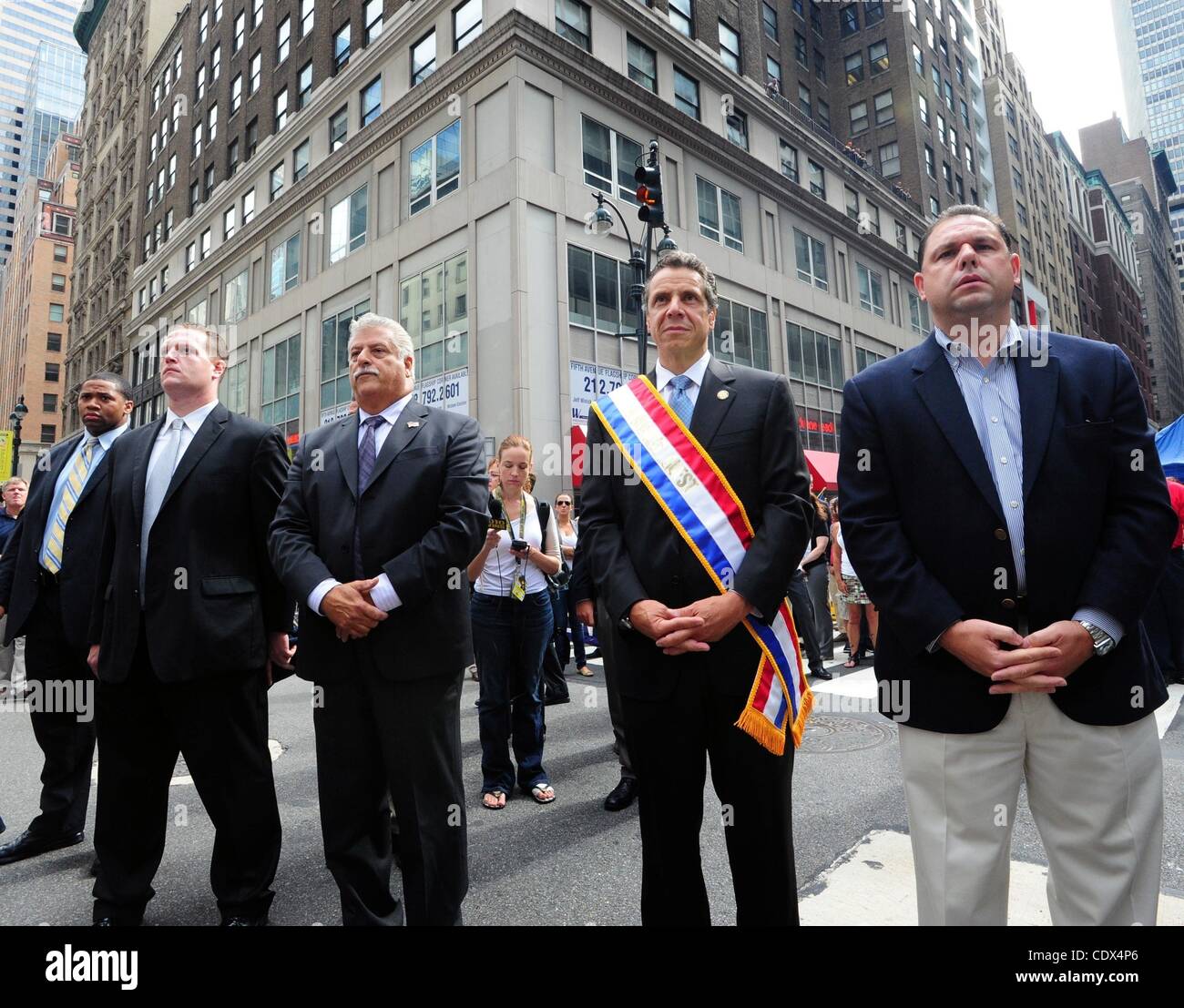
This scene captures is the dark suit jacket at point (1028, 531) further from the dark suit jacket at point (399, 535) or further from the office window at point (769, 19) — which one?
the office window at point (769, 19)

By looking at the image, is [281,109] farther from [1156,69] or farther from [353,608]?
[1156,69]

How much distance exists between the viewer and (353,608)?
8.46ft

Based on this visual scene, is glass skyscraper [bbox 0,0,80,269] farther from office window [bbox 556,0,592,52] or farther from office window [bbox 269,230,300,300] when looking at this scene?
office window [bbox 556,0,592,52]

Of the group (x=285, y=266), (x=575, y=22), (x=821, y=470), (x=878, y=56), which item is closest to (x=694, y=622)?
(x=821, y=470)

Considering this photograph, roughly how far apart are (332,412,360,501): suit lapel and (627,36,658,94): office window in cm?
2260

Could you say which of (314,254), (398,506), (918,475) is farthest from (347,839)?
(314,254)

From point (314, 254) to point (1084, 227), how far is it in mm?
77134

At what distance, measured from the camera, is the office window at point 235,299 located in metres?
29.2

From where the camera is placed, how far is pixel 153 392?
122 ft

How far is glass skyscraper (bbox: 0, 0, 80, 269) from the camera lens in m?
84.6

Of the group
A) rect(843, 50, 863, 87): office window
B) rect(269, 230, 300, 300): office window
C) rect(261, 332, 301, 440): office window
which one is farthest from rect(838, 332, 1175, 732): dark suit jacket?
rect(843, 50, 863, 87): office window

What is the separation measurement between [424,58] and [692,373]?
2396cm

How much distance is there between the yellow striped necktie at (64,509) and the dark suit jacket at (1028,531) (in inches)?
158
